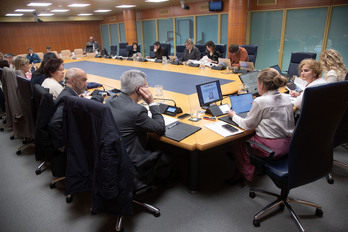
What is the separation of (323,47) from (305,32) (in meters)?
0.65

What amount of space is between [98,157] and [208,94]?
1488 mm

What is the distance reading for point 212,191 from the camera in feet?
7.70

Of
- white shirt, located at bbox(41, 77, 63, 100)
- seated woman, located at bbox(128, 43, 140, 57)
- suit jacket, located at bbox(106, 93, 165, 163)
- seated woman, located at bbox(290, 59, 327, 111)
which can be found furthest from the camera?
seated woman, located at bbox(128, 43, 140, 57)

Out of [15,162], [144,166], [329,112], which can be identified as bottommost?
[15,162]

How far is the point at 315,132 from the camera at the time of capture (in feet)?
5.26

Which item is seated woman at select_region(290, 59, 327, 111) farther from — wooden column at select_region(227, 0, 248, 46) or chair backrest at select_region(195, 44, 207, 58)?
wooden column at select_region(227, 0, 248, 46)

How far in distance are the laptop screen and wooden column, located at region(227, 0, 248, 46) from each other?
5433 millimetres

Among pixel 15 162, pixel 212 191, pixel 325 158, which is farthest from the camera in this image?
pixel 15 162

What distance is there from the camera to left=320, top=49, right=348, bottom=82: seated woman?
111 inches

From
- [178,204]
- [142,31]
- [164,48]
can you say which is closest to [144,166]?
[178,204]

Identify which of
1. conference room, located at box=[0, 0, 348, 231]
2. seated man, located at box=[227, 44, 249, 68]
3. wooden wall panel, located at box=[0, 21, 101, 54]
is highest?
wooden wall panel, located at box=[0, 21, 101, 54]

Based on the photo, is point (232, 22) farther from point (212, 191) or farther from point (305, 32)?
point (212, 191)

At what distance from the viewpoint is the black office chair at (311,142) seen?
1469 mm

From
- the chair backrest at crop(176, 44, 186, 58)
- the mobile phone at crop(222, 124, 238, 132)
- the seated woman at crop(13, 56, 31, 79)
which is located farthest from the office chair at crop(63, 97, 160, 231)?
the chair backrest at crop(176, 44, 186, 58)
